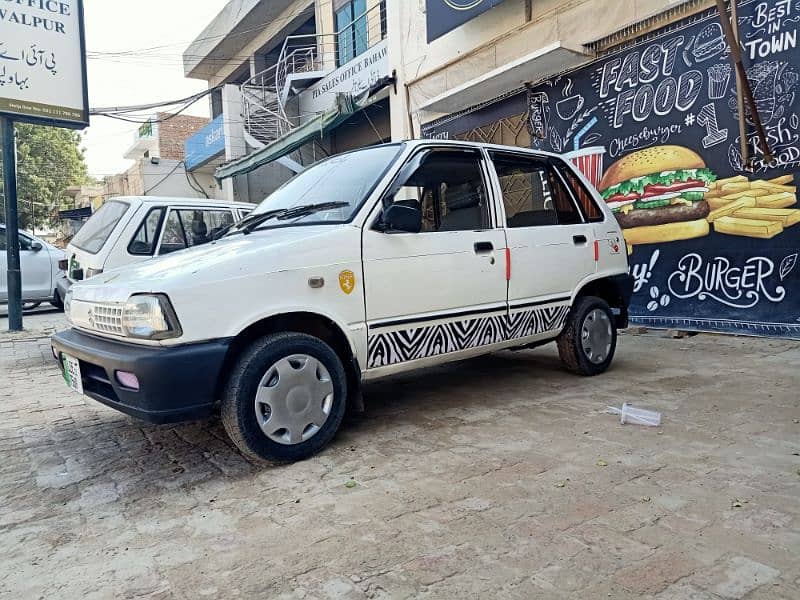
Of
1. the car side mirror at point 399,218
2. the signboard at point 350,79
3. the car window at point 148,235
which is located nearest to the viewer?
the car side mirror at point 399,218

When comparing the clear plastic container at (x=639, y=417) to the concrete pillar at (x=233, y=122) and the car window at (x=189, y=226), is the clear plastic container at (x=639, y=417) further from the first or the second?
the concrete pillar at (x=233, y=122)

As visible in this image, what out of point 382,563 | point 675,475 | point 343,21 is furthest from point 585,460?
point 343,21

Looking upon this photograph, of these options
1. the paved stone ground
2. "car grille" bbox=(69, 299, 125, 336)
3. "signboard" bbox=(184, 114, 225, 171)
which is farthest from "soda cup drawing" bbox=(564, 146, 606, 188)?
"signboard" bbox=(184, 114, 225, 171)

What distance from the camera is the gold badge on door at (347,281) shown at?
316cm

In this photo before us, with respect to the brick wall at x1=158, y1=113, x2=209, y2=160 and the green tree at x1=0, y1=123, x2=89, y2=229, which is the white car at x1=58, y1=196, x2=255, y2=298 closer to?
the brick wall at x1=158, y1=113, x2=209, y2=160

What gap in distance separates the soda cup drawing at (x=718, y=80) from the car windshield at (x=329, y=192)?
4.13m

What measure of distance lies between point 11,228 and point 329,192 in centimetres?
694

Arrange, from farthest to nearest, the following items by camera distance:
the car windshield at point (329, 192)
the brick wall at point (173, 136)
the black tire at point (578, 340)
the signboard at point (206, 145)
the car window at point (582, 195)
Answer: the brick wall at point (173, 136), the signboard at point (206, 145), the car window at point (582, 195), the black tire at point (578, 340), the car windshield at point (329, 192)

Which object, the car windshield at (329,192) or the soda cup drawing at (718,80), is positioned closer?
the car windshield at (329,192)

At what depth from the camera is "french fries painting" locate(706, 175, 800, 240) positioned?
5.61 meters

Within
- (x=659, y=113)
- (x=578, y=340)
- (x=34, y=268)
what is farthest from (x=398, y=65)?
(x=578, y=340)

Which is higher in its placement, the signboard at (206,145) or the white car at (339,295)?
the signboard at (206,145)

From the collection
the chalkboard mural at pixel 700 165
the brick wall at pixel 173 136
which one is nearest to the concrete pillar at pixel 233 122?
the chalkboard mural at pixel 700 165

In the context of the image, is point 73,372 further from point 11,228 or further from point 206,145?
point 206,145
